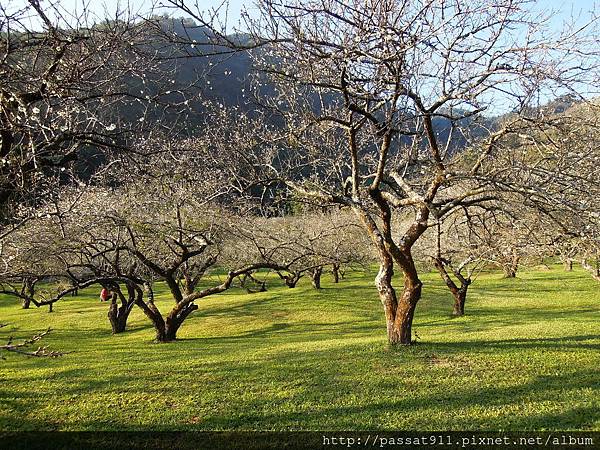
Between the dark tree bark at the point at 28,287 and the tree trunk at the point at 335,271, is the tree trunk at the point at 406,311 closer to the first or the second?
the dark tree bark at the point at 28,287

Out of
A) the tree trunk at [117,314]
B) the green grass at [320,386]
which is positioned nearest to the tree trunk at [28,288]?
the green grass at [320,386]

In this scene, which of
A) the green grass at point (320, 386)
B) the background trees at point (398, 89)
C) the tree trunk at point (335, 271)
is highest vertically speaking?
the background trees at point (398, 89)

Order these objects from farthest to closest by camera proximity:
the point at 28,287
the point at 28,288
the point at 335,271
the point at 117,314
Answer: the point at 335,271 → the point at 28,288 → the point at 28,287 → the point at 117,314

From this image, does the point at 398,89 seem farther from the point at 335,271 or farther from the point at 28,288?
the point at 335,271

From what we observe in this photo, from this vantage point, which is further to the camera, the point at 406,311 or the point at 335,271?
the point at 335,271

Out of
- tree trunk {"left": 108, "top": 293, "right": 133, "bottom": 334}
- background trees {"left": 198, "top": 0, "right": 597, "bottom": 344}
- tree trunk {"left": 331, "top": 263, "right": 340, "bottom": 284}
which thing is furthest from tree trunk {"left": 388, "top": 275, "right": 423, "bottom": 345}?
tree trunk {"left": 331, "top": 263, "right": 340, "bottom": 284}

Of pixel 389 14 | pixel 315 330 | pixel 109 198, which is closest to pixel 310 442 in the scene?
pixel 389 14

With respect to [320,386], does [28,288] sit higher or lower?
lower

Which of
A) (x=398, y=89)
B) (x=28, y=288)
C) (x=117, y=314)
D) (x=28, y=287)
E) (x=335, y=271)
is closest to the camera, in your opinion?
(x=398, y=89)

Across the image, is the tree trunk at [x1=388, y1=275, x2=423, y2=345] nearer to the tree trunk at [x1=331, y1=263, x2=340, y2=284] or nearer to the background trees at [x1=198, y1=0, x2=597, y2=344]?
the background trees at [x1=198, y1=0, x2=597, y2=344]

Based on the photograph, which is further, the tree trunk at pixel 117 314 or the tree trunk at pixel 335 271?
the tree trunk at pixel 335 271

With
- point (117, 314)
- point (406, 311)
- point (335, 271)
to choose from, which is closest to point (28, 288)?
point (117, 314)

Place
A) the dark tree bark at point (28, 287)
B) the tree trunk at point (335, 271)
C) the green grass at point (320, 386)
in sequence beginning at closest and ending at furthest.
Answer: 1. the green grass at point (320, 386)
2. the dark tree bark at point (28, 287)
3. the tree trunk at point (335, 271)

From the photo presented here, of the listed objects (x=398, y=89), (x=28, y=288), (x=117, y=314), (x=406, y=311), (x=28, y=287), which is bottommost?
(x=117, y=314)
